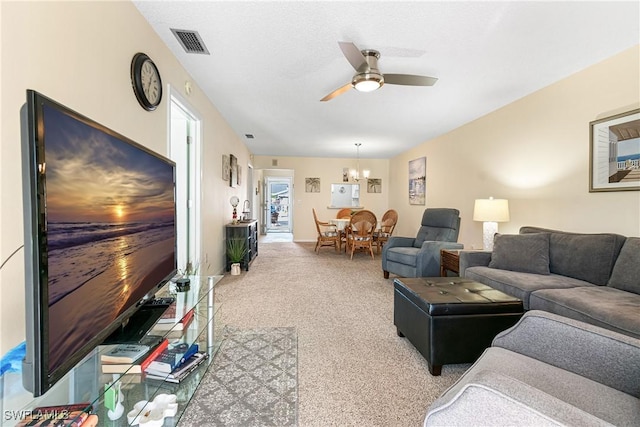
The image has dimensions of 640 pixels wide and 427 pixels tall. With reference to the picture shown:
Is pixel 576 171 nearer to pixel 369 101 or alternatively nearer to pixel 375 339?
pixel 369 101

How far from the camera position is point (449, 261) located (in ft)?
10.6

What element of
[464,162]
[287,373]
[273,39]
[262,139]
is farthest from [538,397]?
[262,139]

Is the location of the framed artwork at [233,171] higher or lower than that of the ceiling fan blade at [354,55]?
lower

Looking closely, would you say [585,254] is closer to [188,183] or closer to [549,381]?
[549,381]

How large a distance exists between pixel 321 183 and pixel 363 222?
2.73m

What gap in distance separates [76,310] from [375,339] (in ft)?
6.45

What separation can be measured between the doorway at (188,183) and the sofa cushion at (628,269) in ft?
12.1

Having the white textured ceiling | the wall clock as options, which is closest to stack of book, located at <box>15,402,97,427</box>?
the wall clock

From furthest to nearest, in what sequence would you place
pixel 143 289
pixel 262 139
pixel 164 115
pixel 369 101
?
1. pixel 262 139
2. pixel 369 101
3. pixel 164 115
4. pixel 143 289

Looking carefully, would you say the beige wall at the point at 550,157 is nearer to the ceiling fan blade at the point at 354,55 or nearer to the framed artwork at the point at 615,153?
the framed artwork at the point at 615,153

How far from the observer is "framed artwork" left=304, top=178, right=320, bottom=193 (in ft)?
25.4

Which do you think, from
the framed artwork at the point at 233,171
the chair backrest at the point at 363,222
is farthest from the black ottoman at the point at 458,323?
the framed artwork at the point at 233,171

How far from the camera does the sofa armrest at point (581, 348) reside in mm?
1007

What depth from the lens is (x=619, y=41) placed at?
2207 mm
